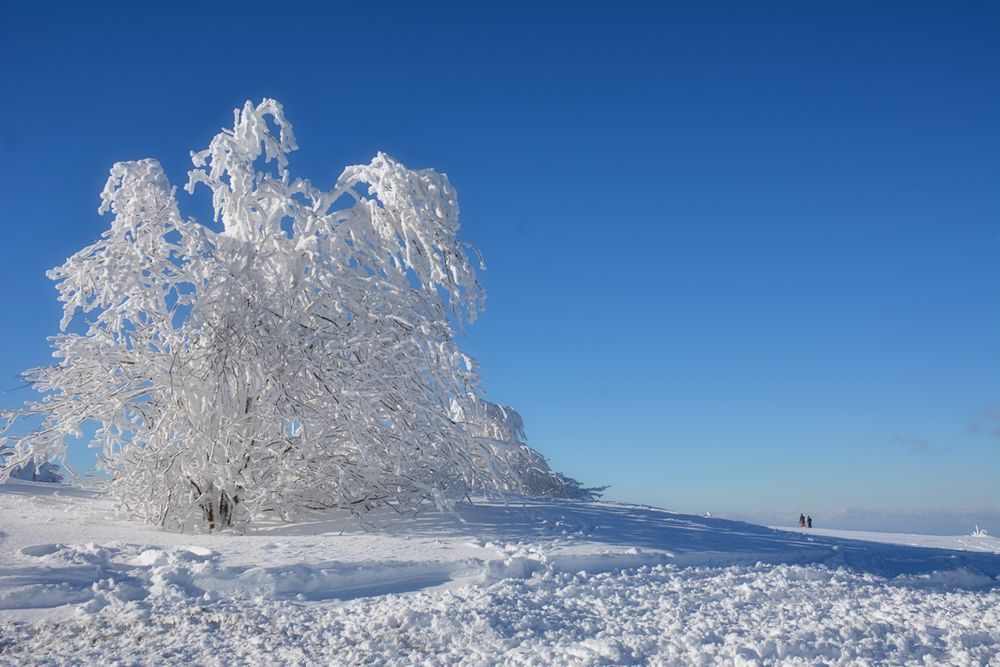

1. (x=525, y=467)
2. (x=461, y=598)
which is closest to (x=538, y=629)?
(x=461, y=598)

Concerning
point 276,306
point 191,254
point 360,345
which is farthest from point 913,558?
point 191,254

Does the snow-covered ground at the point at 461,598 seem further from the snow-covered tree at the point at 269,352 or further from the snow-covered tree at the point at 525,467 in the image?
the snow-covered tree at the point at 525,467

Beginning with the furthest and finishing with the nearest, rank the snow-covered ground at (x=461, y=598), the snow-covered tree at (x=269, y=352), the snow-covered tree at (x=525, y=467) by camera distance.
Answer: the snow-covered tree at (x=525, y=467) < the snow-covered tree at (x=269, y=352) < the snow-covered ground at (x=461, y=598)

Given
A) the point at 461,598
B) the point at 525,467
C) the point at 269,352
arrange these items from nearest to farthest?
the point at 461,598 → the point at 269,352 → the point at 525,467

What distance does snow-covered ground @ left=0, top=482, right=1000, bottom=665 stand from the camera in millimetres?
6254

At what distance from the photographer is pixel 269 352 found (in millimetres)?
10070

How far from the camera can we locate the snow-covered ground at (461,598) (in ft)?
20.5

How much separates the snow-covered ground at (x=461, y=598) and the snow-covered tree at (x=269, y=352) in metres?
0.68

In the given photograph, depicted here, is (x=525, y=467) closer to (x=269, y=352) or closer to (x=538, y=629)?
(x=269, y=352)

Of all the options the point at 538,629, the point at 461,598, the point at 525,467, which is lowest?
the point at 538,629

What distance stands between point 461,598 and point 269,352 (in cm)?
427

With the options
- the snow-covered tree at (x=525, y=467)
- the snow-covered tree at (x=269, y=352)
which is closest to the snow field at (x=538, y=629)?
the snow-covered tree at (x=269, y=352)

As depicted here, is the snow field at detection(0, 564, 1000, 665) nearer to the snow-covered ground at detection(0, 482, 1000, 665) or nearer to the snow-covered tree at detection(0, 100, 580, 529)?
the snow-covered ground at detection(0, 482, 1000, 665)

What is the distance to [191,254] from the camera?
10.4 metres
